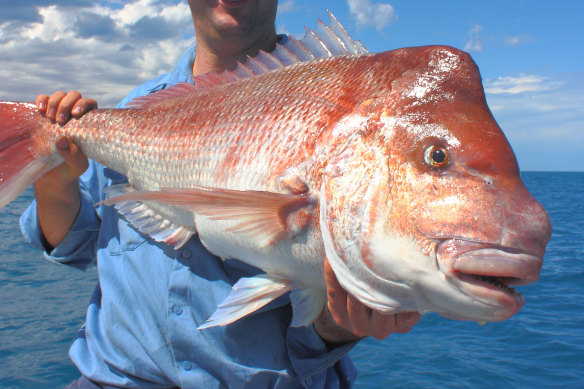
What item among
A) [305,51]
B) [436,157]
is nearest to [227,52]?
[305,51]

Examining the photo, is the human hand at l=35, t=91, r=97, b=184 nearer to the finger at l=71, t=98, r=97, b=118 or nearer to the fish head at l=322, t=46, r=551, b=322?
the finger at l=71, t=98, r=97, b=118

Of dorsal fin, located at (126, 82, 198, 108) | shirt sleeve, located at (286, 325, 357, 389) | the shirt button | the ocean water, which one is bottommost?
the ocean water

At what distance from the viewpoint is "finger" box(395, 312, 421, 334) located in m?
1.45

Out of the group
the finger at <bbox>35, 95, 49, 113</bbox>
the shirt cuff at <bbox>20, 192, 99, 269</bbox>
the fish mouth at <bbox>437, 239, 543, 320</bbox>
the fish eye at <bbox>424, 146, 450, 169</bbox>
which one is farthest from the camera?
the shirt cuff at <bbox>20, 192, 99, 269</bbox>

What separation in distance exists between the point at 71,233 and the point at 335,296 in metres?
1.61

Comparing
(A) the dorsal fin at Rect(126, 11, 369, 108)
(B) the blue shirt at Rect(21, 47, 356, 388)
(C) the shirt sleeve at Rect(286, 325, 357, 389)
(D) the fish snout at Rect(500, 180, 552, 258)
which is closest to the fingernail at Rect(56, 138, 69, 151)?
(B) the blue shirt at Rect(21, 47, 356, 388)

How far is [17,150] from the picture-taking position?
2102 mm

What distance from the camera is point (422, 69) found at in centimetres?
134

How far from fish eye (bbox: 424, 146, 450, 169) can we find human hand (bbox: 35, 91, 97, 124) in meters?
1.64

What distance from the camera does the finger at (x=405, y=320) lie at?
1447mm

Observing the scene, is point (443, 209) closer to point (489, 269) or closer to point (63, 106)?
point (489, 269)

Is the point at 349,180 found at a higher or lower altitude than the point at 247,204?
higher

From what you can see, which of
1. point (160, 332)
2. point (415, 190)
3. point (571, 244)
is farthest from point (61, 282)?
point (571, 244)

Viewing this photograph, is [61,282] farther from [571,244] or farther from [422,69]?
[571,244]
